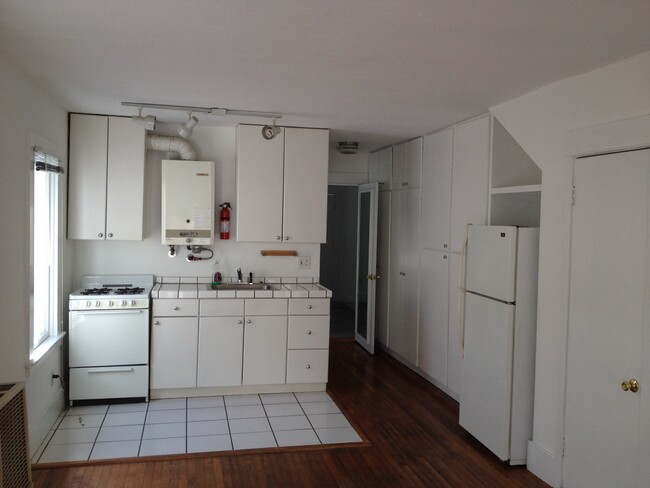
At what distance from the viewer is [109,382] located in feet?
15.0

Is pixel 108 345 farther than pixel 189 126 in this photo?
Yes

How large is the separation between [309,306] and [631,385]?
282 cm

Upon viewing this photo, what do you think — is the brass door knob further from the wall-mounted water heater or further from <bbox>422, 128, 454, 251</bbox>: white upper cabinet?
the wall-mounted water heater

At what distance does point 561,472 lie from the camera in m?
3.28

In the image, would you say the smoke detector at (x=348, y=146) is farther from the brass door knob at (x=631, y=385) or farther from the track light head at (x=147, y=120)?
the brass door knob at (x=631, y=385)

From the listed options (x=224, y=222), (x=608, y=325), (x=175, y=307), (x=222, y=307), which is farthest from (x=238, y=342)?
(x=608, y=325)

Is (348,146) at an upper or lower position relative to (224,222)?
upper

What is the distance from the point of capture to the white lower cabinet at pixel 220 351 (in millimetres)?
4801

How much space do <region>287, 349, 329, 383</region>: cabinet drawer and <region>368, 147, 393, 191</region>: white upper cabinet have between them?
2.30 metres

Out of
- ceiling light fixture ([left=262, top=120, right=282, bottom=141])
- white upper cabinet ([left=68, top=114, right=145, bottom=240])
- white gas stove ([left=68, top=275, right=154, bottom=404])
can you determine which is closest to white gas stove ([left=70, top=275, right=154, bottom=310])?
white gas stove ([left=68, top=275, right=154, bottom=404])

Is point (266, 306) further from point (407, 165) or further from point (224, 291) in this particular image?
point (407, 165)

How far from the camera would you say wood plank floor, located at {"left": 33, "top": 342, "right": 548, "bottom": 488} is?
333 cm

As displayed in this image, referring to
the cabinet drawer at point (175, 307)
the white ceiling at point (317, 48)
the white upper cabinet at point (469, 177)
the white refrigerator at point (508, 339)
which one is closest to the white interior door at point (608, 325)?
the white refrigerator at point (508, 339)

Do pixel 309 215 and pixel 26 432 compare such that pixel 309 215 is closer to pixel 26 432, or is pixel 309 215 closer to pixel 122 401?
pixel 122 401
